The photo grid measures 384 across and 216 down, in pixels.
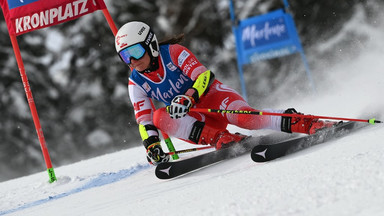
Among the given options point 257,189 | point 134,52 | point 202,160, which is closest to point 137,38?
point 134,52

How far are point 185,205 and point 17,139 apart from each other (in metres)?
11.6

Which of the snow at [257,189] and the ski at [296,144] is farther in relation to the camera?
the ski at [296,144]

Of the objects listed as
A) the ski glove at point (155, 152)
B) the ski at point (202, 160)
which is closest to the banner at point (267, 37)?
the ski at point (202, 160)

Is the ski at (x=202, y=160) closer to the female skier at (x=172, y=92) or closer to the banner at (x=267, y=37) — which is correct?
the female skier at (x=172, y=92)

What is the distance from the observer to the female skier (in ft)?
10.2

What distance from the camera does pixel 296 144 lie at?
2.53 meters

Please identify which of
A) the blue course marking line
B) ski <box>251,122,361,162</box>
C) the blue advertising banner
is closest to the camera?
ski <box>251,122,361,162</box>

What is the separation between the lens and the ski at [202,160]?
9.11 ft

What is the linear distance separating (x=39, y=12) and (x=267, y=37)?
4472 mm

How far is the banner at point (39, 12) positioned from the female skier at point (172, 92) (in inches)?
39.3

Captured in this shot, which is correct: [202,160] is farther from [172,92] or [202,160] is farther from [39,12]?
[39,12]

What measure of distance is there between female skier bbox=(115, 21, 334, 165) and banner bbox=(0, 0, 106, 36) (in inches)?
39.3

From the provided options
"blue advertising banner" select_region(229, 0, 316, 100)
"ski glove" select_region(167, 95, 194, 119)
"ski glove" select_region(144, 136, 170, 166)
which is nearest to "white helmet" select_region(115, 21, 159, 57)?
"ski glove" select_region(167, 95, 194, 119)

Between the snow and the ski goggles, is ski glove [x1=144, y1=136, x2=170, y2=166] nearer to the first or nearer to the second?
the snow
